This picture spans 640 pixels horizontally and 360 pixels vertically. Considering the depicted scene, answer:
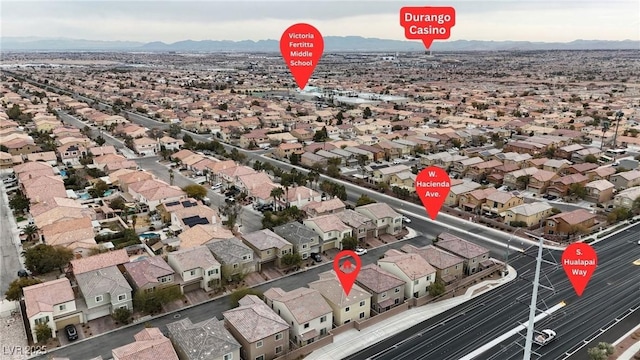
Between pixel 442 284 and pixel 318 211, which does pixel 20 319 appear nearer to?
pixel 318 211

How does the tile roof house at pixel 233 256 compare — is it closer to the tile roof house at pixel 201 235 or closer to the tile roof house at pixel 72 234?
the tile roof house at pixel 201 235

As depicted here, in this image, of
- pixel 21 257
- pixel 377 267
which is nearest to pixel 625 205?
pixel 377 267

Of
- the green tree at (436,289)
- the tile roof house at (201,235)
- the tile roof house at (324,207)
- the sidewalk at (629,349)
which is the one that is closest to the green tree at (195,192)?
the tile roof house at (201,235)

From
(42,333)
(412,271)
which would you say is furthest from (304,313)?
(42,333)

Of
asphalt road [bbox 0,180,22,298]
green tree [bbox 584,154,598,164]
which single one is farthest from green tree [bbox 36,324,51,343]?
green tree [bbox 584,154,598,164]

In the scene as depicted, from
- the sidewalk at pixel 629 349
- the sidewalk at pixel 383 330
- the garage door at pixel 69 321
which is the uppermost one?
the garage door at pixel 69 321

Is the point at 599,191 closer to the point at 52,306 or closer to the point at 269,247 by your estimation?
the point at 269,247

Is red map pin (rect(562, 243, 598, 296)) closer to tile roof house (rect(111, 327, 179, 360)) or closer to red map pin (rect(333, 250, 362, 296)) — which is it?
red map pin (rect(333, 250, 362, 296))
